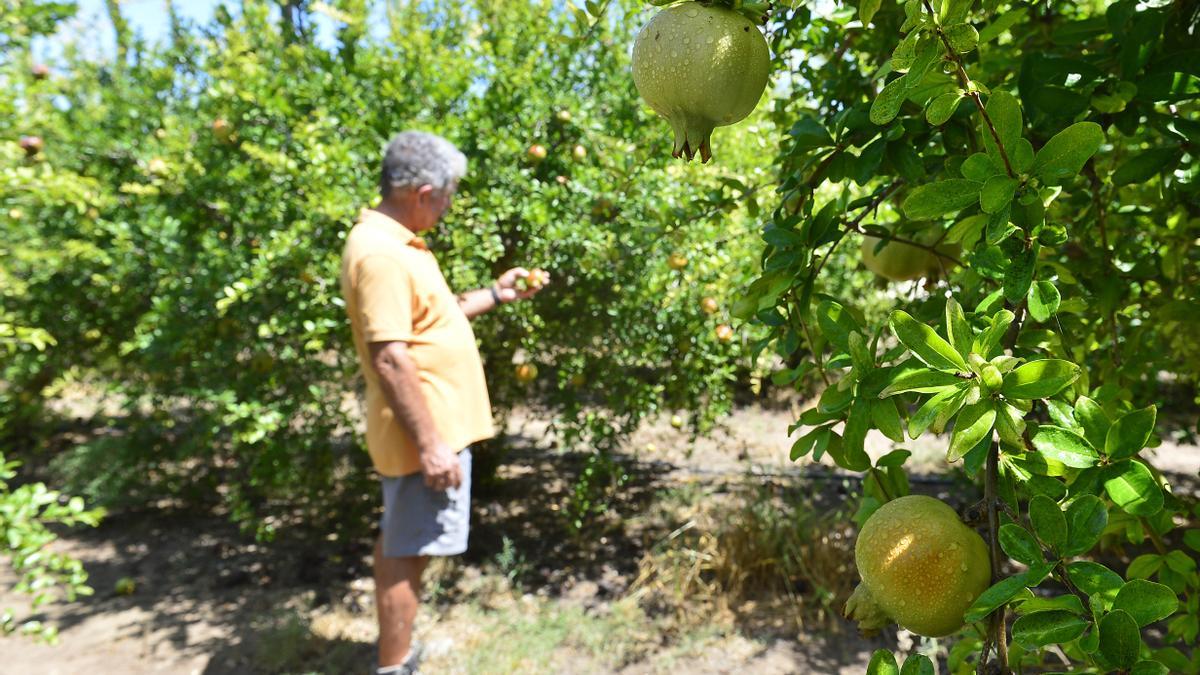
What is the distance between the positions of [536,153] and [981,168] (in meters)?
2.71

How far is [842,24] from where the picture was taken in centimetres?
144

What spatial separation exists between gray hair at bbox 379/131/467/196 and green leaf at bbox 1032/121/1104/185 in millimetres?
2101

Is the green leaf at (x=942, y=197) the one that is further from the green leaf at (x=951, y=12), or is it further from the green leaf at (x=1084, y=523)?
the green leaf at (x=1084, y=523)

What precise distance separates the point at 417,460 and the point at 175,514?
2982 mm

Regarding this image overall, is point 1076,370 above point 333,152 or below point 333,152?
below

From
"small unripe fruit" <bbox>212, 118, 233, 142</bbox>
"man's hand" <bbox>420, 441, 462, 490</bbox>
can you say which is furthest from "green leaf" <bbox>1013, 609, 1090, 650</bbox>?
"small unripe fruit" <bbox>212, 118, 233, 142</bbox>

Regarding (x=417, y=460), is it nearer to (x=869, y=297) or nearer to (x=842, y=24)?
(x=842, y=24)

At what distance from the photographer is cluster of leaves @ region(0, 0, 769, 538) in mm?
3057

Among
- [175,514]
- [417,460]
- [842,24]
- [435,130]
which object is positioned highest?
[435,130]

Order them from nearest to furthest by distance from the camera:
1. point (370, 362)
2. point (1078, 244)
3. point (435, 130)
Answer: point (1078, 244) → point (370, 362) → point (435, 130)

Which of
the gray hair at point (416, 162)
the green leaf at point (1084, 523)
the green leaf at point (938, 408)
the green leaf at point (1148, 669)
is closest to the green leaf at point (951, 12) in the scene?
the green leaf at point (938, 408)

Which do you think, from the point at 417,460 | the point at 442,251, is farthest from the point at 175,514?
the point at 417,460

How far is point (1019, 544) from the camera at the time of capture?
0.63 m

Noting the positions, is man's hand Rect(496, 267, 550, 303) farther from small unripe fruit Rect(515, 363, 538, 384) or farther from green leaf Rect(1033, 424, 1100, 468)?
green leaf Rect(1033, 424, 1100, 468)
